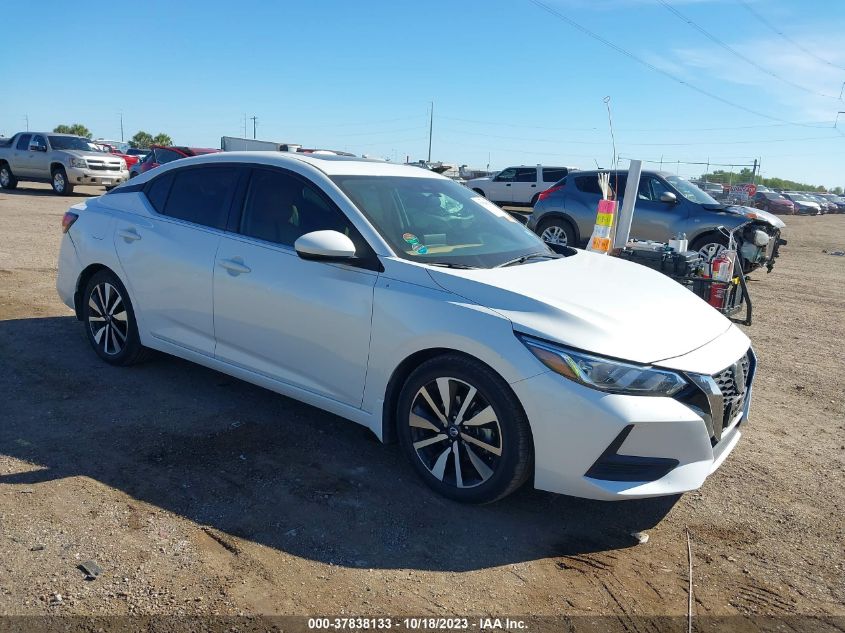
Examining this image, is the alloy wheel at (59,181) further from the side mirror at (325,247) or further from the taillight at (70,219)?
the side mirror at (325,247)

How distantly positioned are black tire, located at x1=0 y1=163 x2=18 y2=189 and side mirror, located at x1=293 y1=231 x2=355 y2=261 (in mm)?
23481

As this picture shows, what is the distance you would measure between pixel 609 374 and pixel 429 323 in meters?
0.92

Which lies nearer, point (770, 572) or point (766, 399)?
point (770, 572)

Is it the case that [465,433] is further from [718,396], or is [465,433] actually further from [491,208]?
[491,208]

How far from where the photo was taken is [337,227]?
409 centimetres

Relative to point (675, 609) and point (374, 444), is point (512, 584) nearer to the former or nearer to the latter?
point (675, 609)

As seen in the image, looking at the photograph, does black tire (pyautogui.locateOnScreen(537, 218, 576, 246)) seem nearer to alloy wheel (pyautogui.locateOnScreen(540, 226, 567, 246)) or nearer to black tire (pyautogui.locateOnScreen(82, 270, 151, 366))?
alloy wheel (pyautogui.locateOnScreen(540, 226, 567, 246))

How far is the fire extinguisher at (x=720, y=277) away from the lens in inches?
270

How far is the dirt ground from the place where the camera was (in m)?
2.91

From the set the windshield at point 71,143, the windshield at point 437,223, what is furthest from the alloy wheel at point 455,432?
the windshield at point 71,143

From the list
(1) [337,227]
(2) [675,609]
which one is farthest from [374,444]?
(2) [675,609]

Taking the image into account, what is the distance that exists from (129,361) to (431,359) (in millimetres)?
2855

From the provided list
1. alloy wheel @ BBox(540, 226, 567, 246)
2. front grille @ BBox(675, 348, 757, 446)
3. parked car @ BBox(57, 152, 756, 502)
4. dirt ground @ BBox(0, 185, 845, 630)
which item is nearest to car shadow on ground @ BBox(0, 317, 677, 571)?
dirt ground @ BBox(0, 185, 845, 630)

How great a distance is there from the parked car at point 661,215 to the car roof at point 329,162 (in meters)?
6.34
